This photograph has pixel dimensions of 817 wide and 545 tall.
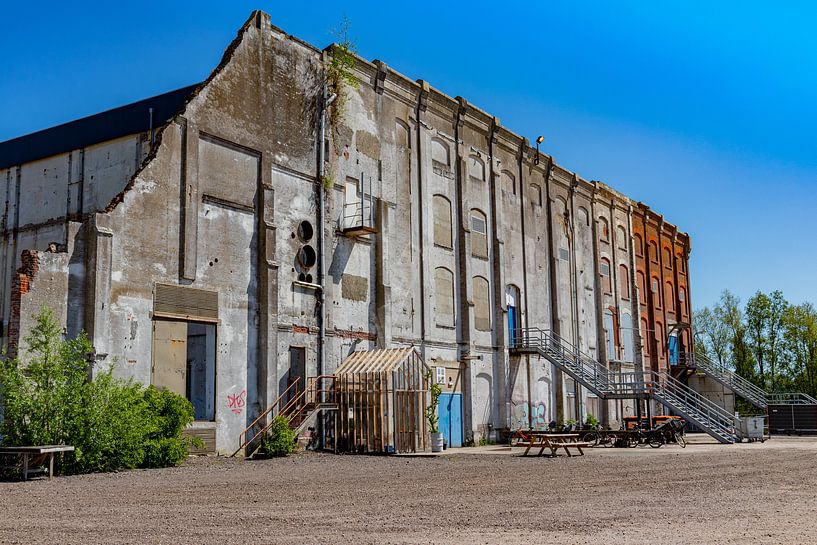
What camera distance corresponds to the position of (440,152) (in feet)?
102

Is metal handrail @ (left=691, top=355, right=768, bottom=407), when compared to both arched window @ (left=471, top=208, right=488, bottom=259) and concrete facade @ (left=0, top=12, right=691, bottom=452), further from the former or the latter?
arched window @ (left=471, top=208, right=488, bottom=259)

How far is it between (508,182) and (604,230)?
10.2 metres

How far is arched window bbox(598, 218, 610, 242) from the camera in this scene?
141ft

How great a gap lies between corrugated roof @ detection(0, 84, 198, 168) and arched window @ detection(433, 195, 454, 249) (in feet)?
35.4

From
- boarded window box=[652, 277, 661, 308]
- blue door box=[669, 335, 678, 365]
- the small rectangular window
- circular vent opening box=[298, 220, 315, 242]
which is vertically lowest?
blue door box=[669, 335, 678, 365]

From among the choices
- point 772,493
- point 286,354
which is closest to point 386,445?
point 286,354

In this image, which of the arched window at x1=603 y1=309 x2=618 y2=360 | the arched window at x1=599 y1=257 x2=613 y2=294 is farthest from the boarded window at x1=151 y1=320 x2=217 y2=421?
the arched window at x1=599 y1=257 x2=613 y2=294

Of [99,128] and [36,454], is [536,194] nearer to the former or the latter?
[99,128]

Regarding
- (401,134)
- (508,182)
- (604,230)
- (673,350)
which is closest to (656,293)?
(673,350)

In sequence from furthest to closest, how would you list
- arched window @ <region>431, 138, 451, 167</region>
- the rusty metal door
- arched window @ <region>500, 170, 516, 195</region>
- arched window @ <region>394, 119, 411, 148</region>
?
arched window @ <region>500, 170, 516, 195</region> < arched window @ <region>431, 138, 451, 167</region> < arched window @ <region>394, 119, 411, 148</region> < the rusty metal door

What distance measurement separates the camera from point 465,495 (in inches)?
498

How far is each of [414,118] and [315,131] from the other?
5614 millimetres

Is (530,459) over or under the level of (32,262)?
under

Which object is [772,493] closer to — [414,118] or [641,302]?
[414,118]
